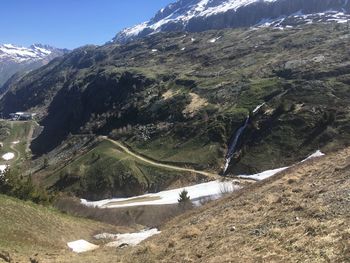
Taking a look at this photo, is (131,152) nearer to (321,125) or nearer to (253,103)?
(253,103)

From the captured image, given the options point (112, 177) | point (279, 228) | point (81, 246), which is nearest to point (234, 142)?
point (112, 177)

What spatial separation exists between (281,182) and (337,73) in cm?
13705

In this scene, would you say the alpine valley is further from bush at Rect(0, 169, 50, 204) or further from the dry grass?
bush at Rect(0, 169, 50, 204)

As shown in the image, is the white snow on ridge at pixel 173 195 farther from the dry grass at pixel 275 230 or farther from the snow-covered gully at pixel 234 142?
the dry grass at pixel 275 230

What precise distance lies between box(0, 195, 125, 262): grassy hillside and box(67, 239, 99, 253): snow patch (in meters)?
0.60

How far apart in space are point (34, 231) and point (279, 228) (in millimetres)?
23711

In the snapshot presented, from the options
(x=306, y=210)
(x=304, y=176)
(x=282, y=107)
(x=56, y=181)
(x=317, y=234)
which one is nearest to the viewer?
(x=317, y=234)

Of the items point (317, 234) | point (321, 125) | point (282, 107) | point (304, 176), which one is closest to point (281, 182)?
point (304, 176)

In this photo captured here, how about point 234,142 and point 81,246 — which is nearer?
point 81,246

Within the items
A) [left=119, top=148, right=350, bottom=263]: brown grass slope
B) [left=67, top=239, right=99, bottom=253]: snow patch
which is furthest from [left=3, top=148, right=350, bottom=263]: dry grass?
[left=67, top=239, right=99, bottom=253]: snow patch

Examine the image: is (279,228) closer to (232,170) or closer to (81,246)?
(81,246)

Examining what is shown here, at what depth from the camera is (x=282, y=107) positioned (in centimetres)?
13638

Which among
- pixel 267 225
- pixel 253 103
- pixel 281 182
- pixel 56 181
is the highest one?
pixel 267 225

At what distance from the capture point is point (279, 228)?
22250 mm
